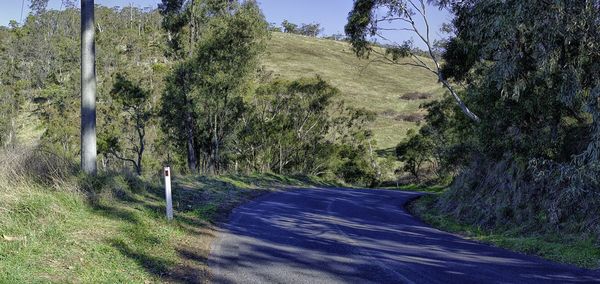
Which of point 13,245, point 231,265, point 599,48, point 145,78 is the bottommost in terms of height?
point 231,265

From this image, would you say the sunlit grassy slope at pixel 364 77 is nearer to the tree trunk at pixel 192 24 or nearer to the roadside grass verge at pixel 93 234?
the tree trunk at pixel 192 24

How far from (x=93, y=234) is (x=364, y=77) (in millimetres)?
96340

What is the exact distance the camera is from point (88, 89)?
1238 centimetres

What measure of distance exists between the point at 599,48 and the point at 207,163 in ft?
101

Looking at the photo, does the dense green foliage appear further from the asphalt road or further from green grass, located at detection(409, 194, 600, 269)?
green grass, located at detection(409, 194, 600, 269)

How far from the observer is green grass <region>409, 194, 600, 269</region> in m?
8.09

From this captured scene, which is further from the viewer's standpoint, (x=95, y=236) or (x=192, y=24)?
(x=192, y=24)

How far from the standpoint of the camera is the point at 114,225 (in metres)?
8.73

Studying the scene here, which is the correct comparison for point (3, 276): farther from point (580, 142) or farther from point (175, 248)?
point (580, 142)

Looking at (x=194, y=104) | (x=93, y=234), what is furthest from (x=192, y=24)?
(x=93, y=234)

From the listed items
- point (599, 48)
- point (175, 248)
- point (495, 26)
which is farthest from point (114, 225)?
point (599, 48)

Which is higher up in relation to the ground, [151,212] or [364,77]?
[364,77]

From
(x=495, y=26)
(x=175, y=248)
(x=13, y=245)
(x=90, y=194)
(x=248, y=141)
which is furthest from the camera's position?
(x=248, y=141)

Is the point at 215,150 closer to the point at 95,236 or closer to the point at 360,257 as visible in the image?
the point at 95,236
